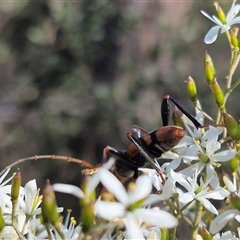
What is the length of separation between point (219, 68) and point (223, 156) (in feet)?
18.5

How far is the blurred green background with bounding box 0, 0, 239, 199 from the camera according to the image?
4793mm

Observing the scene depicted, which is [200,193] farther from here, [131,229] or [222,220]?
[131,229]

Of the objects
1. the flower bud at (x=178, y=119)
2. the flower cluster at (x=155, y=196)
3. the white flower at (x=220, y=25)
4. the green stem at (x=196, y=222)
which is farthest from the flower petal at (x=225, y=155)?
the white flower at (x=220, y=25)

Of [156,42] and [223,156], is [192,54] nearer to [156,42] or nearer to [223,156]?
[156,42]

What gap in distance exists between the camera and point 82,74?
495cm

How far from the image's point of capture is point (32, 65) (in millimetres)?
4980

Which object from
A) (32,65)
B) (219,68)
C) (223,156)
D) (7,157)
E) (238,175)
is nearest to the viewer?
(223,156)

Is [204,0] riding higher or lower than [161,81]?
higher

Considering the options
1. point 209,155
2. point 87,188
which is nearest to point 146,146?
point 209,155

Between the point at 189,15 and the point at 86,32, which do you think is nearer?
the point at 86,32

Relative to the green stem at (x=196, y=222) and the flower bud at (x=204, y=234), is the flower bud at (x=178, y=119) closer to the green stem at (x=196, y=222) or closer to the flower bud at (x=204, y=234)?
the green stem at (x=196, y=222)

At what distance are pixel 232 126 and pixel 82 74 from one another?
10.6 ft

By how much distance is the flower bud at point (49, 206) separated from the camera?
54.2 inches

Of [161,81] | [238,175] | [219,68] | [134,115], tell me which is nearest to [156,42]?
[161,81]
